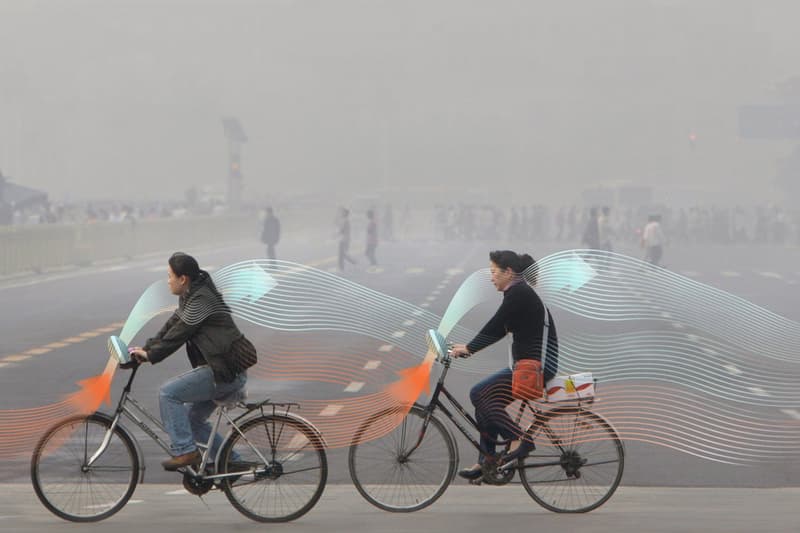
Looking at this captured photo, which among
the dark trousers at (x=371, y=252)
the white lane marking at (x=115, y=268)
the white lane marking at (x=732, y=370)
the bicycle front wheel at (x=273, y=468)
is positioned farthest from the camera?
the dark trousers at (x=371, y=252)

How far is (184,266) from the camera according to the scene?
8.77 meters

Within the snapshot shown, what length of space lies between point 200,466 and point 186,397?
39 centimetres

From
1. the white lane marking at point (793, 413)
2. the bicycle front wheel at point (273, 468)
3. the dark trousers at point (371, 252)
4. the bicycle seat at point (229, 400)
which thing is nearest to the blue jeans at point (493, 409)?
the bicycle front wheel at point (273, 468)

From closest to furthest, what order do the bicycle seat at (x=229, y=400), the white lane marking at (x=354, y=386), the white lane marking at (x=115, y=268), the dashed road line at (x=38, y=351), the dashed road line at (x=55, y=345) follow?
the bicycle seat at (x=229, y=400) < the white lane marking at (x=354, y=386) < the dashed road line at (x=38, y=351) < the dashed road line at (x=55, y=345) < the white lane marking at (x=115, y=268)

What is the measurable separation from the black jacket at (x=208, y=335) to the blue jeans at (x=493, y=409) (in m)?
1.28

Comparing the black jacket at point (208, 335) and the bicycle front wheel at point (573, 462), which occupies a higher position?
the black jacket at point (208, 335)

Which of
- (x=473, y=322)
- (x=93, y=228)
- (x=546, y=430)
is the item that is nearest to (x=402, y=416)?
(x=546, y=430)

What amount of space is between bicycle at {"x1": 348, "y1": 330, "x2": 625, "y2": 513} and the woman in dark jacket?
85 centimetres

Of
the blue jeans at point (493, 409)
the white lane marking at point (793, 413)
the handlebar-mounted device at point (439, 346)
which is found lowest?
the white lane marking at point (793, 413)

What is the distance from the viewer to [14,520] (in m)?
8.93

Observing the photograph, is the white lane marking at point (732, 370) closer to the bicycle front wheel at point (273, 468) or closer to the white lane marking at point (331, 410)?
the white lane marking at point (331, 410)

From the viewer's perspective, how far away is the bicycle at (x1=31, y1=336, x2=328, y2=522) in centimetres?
870

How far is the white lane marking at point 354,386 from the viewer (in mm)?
17117

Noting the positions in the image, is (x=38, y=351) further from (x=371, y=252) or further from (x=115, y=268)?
(x=371, y=252)
